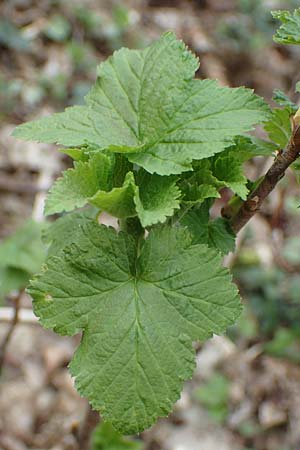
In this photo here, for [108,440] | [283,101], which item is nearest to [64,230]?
[283,101]

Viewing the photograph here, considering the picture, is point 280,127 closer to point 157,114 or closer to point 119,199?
point 157,114

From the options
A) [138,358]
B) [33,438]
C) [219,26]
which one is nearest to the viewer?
[138,358]

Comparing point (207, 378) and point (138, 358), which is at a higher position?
point (138, 358)

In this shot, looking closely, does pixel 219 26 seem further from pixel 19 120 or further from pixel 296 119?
pixel 296 119

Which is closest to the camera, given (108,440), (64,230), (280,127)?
(280,127)

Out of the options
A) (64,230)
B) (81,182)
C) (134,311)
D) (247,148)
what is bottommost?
(64,230)

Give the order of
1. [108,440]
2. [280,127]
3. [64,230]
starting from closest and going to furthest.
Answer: [280,127] < [64,230] < [108,440]

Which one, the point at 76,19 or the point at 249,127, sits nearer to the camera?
the point at 249,127

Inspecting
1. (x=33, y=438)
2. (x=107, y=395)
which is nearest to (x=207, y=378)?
(x=33, y=438)

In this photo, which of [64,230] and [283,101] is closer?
[283,101]
